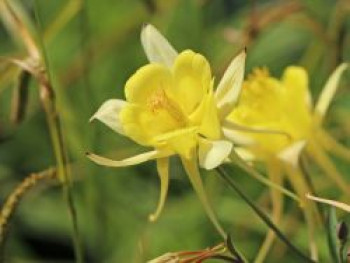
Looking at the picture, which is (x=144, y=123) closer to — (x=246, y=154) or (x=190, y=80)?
(x=190, y=80)

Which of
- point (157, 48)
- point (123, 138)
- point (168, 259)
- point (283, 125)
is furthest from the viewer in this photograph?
point (123, 138)

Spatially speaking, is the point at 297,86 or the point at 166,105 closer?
the point at 166,105

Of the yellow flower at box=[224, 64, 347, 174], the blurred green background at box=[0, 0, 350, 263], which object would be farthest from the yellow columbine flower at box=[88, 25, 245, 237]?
the blurred green background at box=[0, 0, 350, 263]

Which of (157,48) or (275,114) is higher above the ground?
(157,48)

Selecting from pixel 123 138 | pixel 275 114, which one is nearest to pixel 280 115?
pixel 275 114

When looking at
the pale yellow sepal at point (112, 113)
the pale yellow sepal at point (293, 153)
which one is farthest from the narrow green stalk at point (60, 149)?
the pale yellow sepal at point (293, 153)

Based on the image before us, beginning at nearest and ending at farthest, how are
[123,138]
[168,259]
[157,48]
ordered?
[168,259]
[157,48]
[123,138]
